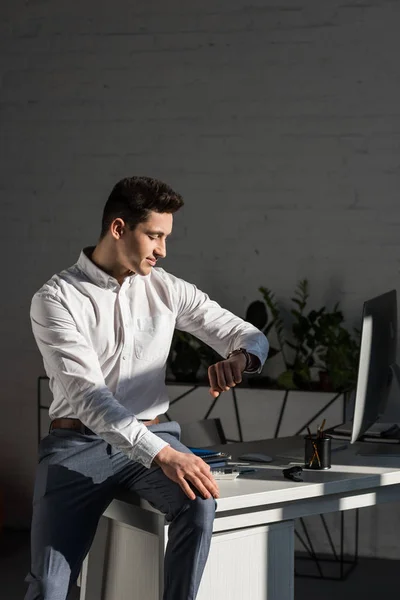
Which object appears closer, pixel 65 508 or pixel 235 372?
pixel 65 508

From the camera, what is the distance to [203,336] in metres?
3.14

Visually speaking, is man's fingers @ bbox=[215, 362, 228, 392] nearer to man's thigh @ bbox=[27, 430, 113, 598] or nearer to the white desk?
the white desk

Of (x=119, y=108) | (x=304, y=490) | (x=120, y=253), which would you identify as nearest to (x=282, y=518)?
(x=304, y=490)

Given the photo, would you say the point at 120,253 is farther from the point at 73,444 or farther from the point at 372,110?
the point at 372,110

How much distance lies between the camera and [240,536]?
2.53 metres

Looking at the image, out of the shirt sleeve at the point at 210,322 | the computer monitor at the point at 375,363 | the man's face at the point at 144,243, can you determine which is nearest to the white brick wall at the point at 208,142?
the computer monitor at the point at 375,363

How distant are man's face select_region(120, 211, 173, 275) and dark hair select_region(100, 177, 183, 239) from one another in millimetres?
18

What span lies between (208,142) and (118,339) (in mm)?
2368

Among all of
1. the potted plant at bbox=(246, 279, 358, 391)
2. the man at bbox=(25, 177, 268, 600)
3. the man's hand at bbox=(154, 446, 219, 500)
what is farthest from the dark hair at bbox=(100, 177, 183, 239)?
the potted plant at bbox=(246, 279, 358, 391)

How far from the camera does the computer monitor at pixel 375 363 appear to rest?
2.83m

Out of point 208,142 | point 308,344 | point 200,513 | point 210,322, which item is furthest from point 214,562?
point 208,142

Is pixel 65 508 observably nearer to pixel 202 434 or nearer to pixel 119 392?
pixel 119 392

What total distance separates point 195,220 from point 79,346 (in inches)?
97.6

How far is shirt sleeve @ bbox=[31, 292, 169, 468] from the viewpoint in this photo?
2.41 metres
